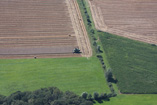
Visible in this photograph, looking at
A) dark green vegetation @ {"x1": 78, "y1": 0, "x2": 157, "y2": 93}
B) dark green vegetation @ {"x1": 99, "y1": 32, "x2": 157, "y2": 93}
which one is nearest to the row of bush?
dark green vegetation @ {"x1": 78, "y1": 0, "x2": 157, "y2": 93}

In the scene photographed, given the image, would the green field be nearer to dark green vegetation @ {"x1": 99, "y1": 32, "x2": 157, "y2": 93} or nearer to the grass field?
the grass field

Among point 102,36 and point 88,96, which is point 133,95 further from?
point 102,36

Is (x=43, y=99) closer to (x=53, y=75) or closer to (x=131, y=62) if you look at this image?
(x=53, y=75)

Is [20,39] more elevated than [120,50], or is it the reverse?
[20,39]

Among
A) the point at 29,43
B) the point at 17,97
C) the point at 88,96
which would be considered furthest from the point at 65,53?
the point at 17,97

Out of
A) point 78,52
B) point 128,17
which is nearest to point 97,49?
point 78,52

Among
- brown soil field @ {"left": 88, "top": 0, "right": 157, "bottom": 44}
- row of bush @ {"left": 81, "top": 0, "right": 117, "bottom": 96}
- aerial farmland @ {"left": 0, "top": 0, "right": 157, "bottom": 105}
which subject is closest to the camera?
aerial farmland @ {"left": 0, "top": 0, "right": 157, "bottom": 105}

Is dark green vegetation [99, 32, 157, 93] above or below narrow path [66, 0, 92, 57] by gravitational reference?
below
